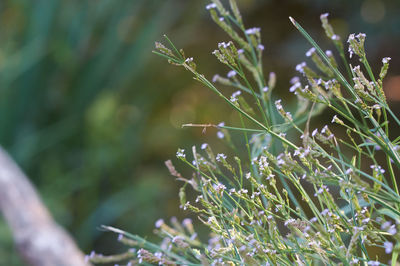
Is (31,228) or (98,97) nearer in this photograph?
(31,228)

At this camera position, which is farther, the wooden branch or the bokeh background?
the bokeh background

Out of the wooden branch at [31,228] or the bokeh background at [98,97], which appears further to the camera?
the bokeh background at [98,97]

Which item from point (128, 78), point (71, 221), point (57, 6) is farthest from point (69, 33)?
point (71, 221)
